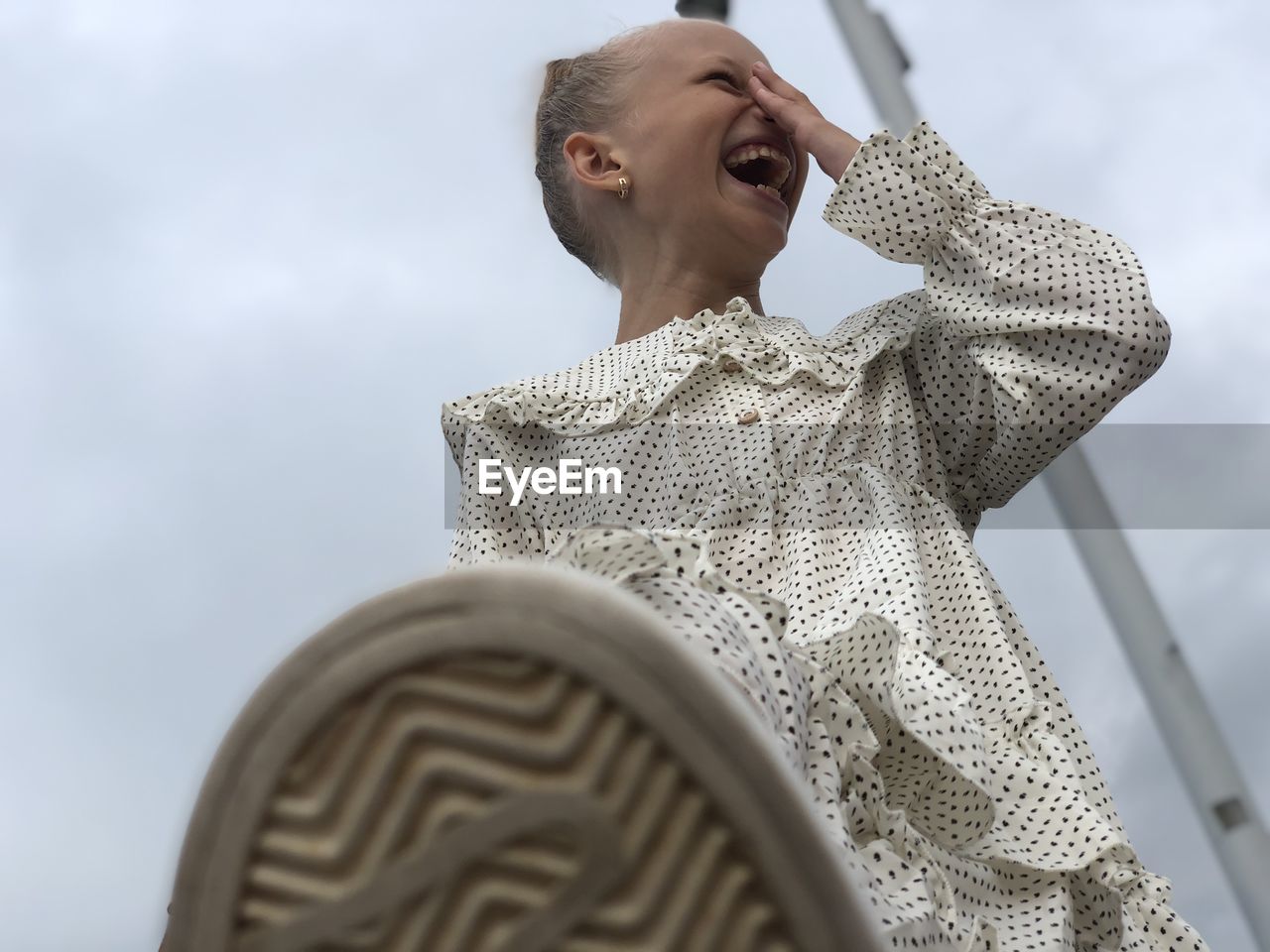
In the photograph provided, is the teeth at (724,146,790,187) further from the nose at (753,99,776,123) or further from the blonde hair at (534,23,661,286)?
the blonde hair at (534,23,661,286)

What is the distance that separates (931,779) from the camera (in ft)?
2.48

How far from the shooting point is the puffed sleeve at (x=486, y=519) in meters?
1.23

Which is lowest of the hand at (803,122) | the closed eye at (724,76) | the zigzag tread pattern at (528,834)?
the zigzag tread pattern at (528,834)

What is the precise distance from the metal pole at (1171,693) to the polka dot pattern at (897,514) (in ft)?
0.21

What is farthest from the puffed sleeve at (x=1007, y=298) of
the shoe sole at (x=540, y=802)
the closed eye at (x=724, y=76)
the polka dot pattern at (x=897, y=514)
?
the shoe sole at (x=540, y=802)

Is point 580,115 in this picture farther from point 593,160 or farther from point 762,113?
point 762,113

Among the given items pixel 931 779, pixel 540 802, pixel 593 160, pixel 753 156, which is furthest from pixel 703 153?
pixel 540 802

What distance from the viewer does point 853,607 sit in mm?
943

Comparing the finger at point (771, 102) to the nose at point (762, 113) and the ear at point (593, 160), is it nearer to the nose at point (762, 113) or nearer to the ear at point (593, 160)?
the nose at point (762, 113)

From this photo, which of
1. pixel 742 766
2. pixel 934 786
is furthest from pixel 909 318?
pixel 742 766

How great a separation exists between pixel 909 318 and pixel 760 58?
382mm

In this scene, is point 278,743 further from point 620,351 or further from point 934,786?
point 620,351

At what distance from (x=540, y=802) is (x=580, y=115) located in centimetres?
119

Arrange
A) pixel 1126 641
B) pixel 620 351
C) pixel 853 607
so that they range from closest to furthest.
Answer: pixel 853 607 → pixel 1126 641 → pixel 620 351
